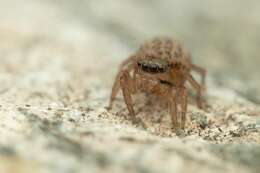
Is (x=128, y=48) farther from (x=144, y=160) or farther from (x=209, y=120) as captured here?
(x=144, y=160)

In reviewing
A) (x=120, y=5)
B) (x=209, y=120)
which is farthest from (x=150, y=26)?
→ (x=209, y=120)

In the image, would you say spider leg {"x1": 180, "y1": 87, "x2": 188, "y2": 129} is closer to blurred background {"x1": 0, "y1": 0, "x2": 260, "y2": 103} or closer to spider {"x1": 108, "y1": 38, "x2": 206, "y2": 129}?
spider {"x1": 108, "y1": 38, "x2": 206, "y2": 129}

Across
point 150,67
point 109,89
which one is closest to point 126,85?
point 150,67

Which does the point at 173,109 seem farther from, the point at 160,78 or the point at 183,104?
the point at 160,78

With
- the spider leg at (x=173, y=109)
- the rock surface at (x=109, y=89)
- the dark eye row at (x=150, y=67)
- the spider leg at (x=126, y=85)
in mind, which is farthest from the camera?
the dark eye row at (x=150, y=67)

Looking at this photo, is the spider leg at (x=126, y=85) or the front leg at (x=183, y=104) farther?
the spider leg at (x=126, y=85)

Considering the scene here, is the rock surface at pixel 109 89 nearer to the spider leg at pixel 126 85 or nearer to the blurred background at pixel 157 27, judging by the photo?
the blurred background at pixel 157 27

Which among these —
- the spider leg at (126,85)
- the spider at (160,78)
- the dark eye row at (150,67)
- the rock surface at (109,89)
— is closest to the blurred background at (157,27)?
the rock surface at (109,89)
